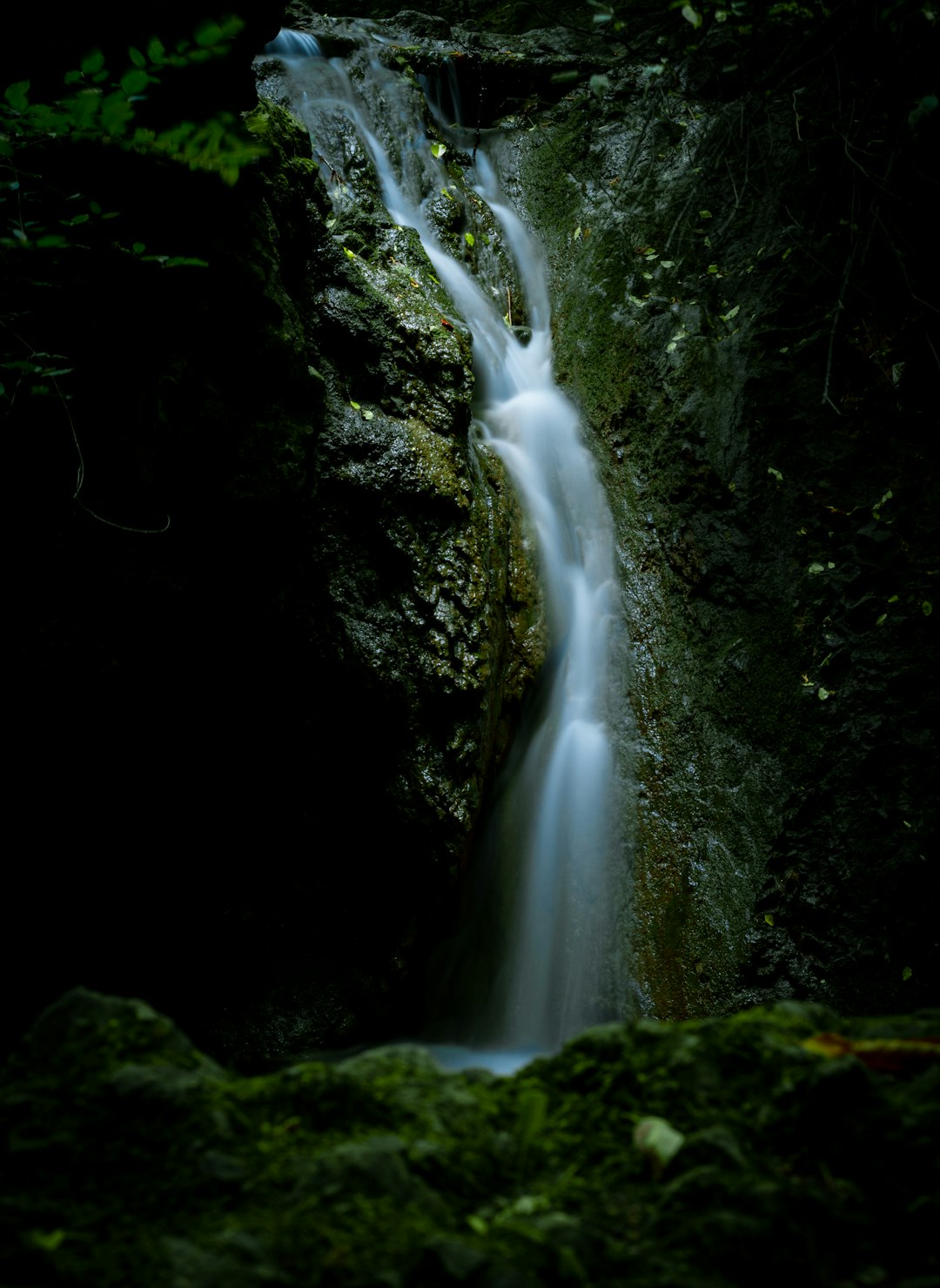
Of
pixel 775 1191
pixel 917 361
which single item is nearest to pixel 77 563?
pixel 775 1191

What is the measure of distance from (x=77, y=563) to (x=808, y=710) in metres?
3.85

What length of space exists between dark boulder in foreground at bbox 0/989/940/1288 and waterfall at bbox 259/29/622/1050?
11.2ft

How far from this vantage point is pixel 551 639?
535cm

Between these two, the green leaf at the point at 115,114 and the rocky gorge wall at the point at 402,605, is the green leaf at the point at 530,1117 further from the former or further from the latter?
the rocky gorge wall at the point at 402,605

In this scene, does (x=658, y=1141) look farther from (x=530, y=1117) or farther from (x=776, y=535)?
(x=776, y=535)

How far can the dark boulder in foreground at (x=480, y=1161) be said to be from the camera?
94cm

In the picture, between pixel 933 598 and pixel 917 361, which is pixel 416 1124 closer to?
pixel 933 598

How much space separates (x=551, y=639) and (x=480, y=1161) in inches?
170

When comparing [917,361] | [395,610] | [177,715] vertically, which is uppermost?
[917,361]

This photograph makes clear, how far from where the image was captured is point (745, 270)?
19.1ft

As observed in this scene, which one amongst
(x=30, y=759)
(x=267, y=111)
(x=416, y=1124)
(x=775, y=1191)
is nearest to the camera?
(x=775, y=1191)

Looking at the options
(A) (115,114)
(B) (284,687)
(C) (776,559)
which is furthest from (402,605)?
(A) (115,114)

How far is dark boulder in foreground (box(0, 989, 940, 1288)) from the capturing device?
0.94 m

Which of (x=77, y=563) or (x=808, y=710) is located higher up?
(x=77, y=563)
